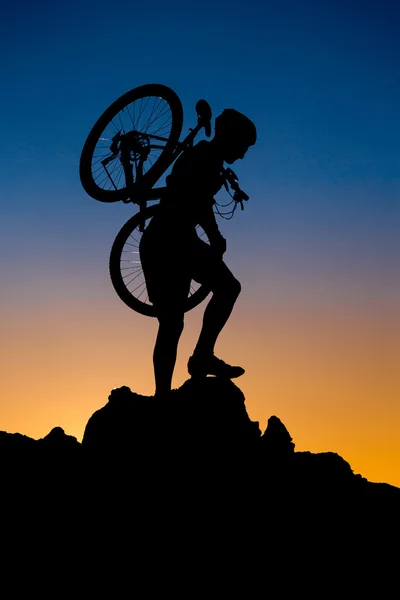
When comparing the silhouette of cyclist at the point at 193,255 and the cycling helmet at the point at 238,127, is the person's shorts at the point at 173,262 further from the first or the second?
the cycling helmet at the point at 238,127

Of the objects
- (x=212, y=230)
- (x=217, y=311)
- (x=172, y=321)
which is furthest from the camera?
(x=212, y=230)

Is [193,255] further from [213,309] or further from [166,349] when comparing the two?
[166,349]

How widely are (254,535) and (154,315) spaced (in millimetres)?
3391

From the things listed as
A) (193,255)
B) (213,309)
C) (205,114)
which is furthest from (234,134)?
(213,309)

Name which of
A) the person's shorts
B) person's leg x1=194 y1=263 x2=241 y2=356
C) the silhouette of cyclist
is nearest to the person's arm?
the silhouette of cyclist

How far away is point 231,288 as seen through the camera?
8695 mm

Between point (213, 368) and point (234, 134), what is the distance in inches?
123

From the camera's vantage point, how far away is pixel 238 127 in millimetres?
8688

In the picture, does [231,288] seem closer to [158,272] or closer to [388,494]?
[158,272]

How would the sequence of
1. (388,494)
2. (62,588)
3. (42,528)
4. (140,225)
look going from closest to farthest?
(62,588) < (42,528) < (140,225) < (388,494)

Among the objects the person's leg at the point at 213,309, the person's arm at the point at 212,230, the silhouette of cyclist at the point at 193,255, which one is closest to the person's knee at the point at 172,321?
the silhouette of cyclist at the point at 193,255

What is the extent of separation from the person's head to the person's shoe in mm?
2735

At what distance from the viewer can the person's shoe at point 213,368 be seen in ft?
28.4

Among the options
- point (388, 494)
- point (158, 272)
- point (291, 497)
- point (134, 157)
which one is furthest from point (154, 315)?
point (388, 494)
